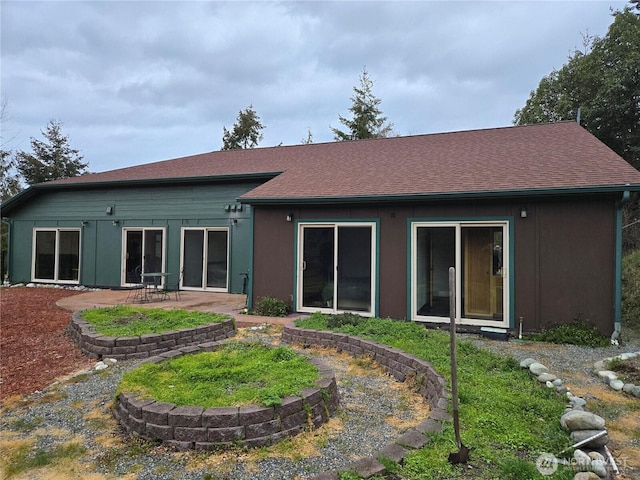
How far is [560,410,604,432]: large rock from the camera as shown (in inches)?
105

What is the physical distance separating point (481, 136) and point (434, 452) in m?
9.66

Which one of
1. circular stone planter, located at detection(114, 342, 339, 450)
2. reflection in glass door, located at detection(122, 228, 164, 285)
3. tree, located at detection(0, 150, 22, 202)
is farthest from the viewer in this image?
tree, located at detection(0, 150, 22, 202)

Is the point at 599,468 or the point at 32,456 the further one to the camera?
the point at 32,456

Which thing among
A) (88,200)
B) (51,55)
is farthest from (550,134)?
(51,55)

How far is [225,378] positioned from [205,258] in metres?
8.06

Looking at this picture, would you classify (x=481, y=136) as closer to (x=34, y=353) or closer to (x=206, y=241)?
(x=206, y=241)

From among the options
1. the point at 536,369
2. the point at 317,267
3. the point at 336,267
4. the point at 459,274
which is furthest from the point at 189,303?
the point at 536,369

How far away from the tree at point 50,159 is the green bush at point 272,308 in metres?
29.1

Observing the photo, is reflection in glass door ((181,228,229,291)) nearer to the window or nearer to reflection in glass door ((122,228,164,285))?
reflection in glass door ((122,228,164,285))

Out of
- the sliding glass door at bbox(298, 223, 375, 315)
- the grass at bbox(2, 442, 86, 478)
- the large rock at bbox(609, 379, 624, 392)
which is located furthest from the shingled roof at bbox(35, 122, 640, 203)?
the grass at bbox(2, 442, 86, 478)

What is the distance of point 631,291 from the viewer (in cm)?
934

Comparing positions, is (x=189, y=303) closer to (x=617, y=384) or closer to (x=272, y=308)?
(x=272, y=308)

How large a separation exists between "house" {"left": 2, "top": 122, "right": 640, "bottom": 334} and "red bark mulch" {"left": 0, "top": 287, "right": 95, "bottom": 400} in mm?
3470

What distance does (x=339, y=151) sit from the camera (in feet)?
39.5
